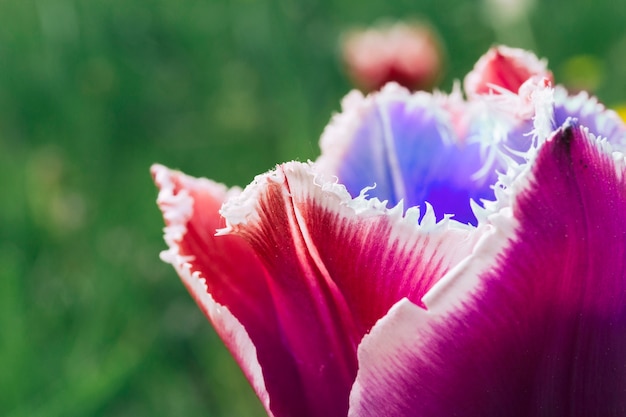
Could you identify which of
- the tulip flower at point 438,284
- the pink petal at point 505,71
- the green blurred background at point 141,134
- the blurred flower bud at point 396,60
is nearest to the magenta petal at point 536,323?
the tulip flower at point 438,284

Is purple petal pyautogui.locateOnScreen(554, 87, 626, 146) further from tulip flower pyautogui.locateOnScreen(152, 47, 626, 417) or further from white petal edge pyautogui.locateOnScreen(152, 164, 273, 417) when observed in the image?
white petal edge pyautogui.locateOnScreen(152, 164, 273, 417)

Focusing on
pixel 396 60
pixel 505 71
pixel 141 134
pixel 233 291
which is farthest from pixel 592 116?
pixel 141 134

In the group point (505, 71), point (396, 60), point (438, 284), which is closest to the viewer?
point (438, 284)

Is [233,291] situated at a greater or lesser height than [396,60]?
lesser

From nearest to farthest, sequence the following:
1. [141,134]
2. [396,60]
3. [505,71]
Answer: [505,71]
[396,60]
[141,134]

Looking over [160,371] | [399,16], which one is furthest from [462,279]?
[399,16]

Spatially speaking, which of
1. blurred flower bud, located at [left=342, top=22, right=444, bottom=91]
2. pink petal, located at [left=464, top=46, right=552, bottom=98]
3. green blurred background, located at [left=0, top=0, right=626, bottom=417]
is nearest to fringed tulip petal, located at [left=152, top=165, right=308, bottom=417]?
pink petal, located at [left=464, top=46, right=552, bottom=98]

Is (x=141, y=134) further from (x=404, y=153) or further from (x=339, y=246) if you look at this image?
(x=339, y=246)
